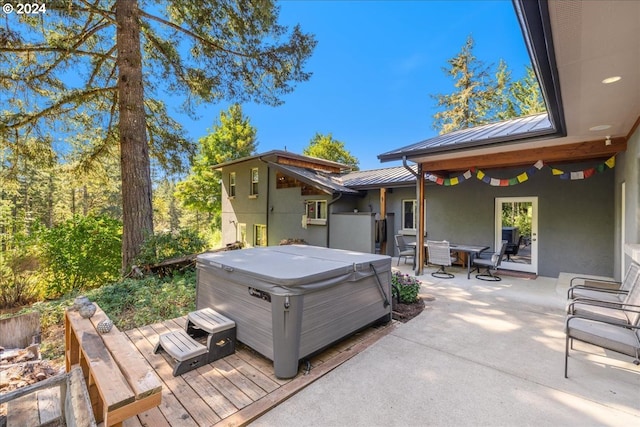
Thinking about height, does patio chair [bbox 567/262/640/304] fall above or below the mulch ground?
above

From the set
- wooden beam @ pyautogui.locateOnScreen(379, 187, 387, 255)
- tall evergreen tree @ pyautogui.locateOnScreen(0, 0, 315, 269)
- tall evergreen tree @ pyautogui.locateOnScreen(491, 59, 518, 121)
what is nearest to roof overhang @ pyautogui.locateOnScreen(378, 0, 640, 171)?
wooden beam @ pyautogui.locateOnScreen(379, 187, 387, 255)

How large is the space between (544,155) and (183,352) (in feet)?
22.4

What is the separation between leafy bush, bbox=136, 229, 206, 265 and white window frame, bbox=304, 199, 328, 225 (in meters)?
4.46

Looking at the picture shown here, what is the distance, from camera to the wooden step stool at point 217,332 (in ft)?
9.78

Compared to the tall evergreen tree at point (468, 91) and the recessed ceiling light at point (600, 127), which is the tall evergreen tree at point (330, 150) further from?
the recessed ceiling light at point (600, 127)

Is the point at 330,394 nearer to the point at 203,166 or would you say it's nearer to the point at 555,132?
the point at 555,132

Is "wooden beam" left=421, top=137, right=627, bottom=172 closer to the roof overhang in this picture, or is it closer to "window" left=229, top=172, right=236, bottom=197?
the roof overhang

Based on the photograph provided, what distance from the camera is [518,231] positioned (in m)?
7.38

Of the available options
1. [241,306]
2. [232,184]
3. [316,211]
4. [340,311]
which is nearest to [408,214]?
[316,211]

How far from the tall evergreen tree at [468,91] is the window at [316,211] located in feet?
42.8

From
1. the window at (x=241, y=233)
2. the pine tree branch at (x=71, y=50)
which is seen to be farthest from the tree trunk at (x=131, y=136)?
the window at (x=241, y=233)

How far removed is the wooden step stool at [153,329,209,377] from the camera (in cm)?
271

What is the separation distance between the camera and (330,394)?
96.0 inches

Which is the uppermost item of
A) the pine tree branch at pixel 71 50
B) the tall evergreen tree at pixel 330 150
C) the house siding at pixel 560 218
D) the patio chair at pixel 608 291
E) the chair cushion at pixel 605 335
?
the tall evergreen tree at pixel 330 150
